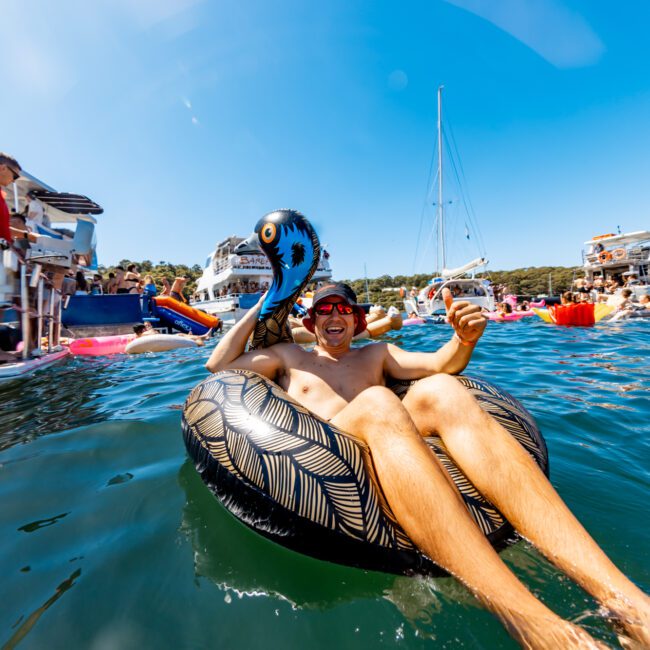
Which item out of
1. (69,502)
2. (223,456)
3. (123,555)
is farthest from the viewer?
(69,502)

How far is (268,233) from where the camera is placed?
2.84 m

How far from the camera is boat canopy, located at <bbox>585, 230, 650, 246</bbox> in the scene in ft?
88.9

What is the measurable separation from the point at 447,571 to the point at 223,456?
110cm

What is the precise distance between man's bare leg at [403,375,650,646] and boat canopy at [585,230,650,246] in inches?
1417

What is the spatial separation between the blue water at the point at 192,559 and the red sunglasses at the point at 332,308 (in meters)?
1.43

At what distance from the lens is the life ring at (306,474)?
1.37 metres

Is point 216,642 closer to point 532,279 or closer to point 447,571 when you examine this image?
point 447,571

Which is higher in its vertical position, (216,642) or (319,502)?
(319,502)

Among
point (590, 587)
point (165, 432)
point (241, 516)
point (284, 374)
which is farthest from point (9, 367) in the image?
point (590, 587)

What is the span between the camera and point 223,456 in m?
1.70

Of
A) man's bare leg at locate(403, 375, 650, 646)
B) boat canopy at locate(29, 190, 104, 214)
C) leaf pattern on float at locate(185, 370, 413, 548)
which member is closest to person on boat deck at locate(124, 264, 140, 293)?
boat canopy at locate(29, 190, 104, 214)

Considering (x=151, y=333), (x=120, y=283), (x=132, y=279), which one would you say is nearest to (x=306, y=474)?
(x=151, y=333)

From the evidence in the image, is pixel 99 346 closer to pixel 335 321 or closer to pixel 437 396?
pixel 335 321

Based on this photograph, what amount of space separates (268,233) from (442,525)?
237 centimetres
